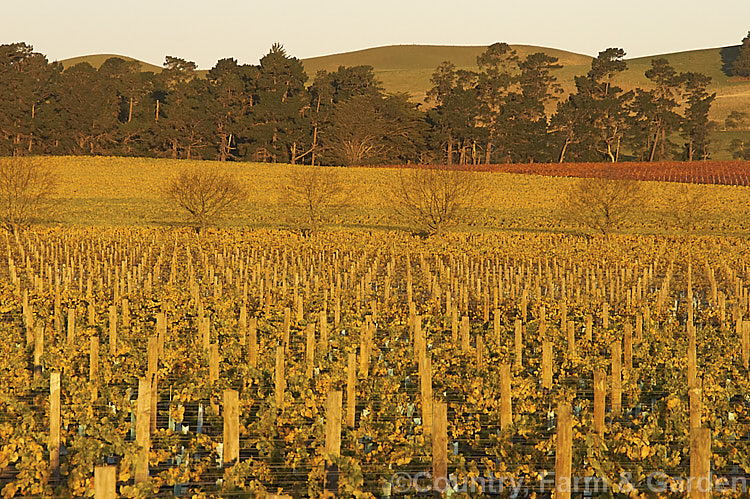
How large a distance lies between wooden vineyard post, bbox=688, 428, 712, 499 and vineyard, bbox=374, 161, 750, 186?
65.9m

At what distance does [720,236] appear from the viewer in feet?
133

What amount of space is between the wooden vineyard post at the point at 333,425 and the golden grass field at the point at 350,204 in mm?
35294

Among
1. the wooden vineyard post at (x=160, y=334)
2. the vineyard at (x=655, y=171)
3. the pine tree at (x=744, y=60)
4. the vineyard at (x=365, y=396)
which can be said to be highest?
the pine tree at (x=744, y=60)

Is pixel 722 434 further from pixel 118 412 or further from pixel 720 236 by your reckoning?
pixel 720 236

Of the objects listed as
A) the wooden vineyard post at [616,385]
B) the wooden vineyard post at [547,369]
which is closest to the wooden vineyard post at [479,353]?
the wooden vineyard post at [547,369]

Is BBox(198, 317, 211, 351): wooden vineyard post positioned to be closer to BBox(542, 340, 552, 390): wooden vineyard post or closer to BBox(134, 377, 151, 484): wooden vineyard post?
BBox(134, 377, 151, 484): wooden vineyard post

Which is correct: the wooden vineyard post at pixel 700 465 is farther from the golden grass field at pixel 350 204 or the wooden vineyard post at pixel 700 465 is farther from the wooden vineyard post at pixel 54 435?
the golden grass field at pixel 350 204

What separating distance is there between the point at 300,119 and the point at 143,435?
8345 centimetres

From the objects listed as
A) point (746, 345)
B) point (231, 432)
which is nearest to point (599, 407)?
point (231, 432)

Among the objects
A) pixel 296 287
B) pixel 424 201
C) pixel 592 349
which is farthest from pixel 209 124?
pixel 592 349

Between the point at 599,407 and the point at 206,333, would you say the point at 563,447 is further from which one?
the point at 206,333

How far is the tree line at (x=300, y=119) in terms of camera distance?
9106 cm

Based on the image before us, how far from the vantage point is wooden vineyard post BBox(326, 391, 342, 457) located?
8.82 metres

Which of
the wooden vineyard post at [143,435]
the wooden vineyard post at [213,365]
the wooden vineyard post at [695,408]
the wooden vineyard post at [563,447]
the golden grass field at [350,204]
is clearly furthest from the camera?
the golden grass field at [350,204]
